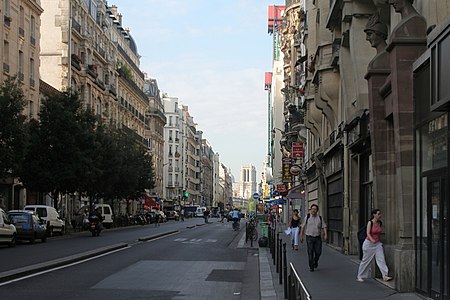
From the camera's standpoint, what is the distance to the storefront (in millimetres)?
10680

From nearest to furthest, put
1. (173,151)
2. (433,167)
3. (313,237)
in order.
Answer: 1. (433,167)
2. (313,237)
3. (173,151)

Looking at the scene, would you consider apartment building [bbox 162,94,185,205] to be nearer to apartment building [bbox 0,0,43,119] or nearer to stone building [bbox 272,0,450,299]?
apartment building [bbox 0,0,43,119]

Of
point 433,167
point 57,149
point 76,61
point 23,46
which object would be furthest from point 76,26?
point 433,167

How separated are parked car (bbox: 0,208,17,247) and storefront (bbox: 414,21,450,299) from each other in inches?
764

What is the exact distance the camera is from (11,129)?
108 feet

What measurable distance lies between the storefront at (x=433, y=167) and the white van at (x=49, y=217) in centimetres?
2911

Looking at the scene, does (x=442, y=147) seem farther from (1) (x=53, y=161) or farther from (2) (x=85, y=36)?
(2) (x=85, y=36)

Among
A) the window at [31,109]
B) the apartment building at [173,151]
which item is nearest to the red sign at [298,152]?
the window at [31,109]

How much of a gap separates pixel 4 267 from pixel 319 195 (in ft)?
67.5

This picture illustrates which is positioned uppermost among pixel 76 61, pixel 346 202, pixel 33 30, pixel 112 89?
pixel 76 61

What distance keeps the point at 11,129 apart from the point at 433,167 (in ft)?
81.8

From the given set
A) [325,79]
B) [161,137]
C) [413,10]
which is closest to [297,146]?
[325,79]

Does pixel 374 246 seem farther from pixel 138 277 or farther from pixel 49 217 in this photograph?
pixel 49 217

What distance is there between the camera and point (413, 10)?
43.7 ft
